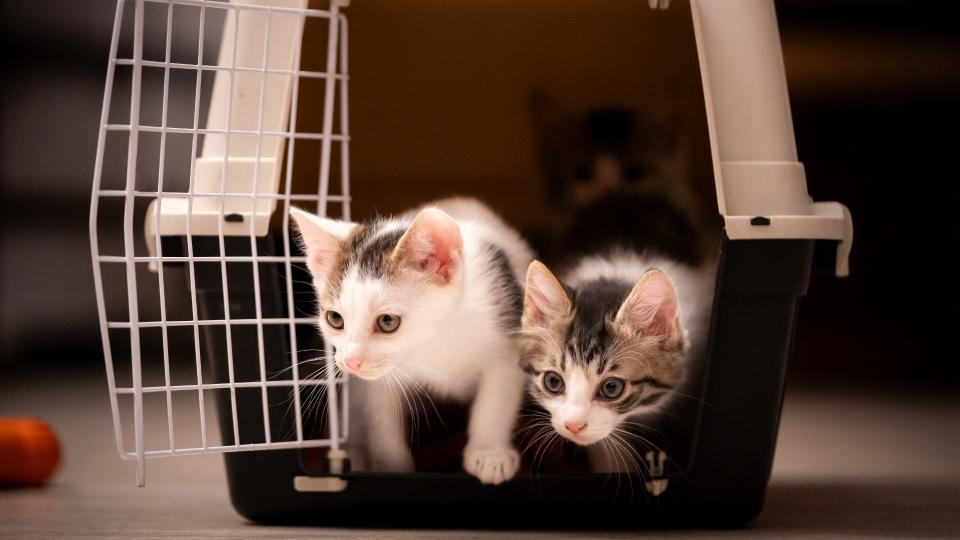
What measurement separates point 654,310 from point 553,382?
0.56 ft

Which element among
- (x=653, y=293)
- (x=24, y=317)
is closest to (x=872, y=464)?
(x=653, y=293)

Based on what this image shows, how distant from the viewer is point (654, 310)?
1.35 metres

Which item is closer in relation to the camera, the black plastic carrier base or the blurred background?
the black plastic carrier base

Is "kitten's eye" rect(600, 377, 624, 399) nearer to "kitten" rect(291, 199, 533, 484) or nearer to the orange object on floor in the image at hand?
"kitten" rect(291, 199, 533, 484)

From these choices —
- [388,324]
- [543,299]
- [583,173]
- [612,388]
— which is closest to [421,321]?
[388,324]

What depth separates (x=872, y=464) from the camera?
6.77ft

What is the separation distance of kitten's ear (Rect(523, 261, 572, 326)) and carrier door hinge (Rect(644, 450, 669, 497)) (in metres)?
0.24

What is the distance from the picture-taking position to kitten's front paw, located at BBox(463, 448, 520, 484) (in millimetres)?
1389

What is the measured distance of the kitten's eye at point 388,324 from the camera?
1363 millimetres

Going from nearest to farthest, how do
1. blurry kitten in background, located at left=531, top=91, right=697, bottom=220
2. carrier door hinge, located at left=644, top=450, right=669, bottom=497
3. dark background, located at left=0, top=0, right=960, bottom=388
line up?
1. carrier door hinge, located at left=644, top=450, right=669, bottom=497
2. blurry kitten in background, located at left=531, top=91, right=697, bottom=220
3. dark background, located at left=0, top=0, right=960, bottom=388

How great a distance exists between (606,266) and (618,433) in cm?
32

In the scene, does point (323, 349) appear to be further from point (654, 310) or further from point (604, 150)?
point (604, 150)

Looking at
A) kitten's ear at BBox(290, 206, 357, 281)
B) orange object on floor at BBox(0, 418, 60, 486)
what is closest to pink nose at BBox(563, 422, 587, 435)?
kitten's ear at BBox(290, 206, 357, 281)

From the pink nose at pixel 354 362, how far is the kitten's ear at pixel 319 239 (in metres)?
0.16
